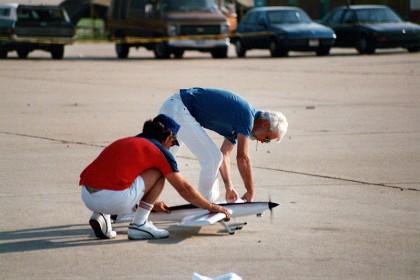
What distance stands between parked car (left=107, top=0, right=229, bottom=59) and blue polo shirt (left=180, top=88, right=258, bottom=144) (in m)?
25.0

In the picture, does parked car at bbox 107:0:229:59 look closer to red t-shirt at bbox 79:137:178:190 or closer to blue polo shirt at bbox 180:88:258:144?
blue polo shirt at bbox 180:88:258:144

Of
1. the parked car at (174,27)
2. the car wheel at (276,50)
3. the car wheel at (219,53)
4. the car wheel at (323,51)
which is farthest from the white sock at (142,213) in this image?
the car wheel at (219,53)

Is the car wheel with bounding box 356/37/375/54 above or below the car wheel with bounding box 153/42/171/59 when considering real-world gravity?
above

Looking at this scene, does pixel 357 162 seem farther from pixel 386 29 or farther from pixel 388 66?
pixel 386 29

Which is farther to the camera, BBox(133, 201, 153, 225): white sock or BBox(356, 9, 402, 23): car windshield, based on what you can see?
BBox(356, 9, 402, 23): car windshield

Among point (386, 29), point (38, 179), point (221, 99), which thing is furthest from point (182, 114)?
point (386, 29)

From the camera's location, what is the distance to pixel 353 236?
7699 millimetres

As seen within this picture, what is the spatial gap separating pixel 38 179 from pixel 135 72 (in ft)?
54.5

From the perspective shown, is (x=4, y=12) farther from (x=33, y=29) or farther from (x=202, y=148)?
(x=202, y=148)

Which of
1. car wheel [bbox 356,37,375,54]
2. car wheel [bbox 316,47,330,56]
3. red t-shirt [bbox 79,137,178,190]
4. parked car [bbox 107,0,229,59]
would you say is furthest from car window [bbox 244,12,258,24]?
red t-shirt [bbox 79,137,178,190]

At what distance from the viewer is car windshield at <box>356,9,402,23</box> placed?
34625 millimetres

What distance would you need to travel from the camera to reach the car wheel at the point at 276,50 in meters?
33.8

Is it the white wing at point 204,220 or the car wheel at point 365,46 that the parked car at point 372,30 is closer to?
the car wheel at point 365,46

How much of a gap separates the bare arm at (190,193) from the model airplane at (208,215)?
0.15 ft
